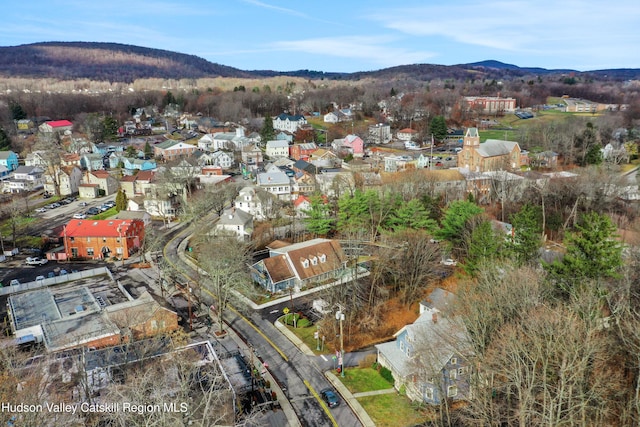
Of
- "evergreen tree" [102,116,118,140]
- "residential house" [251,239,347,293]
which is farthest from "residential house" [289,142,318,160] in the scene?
"residential house" [251,239,347,293]

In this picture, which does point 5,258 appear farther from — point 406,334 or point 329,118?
point 329,118

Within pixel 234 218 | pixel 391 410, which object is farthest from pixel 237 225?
pixel 391 410

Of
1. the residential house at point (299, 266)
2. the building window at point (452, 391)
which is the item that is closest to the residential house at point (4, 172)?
the residential house at point (299, 266)

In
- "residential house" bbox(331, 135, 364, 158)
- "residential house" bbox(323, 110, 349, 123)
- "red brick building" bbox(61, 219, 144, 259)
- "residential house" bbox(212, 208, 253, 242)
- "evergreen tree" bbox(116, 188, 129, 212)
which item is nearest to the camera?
"red brick building" bbox(61, 219, 144, 259)

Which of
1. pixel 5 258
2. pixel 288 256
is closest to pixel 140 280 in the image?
pixel 288 256

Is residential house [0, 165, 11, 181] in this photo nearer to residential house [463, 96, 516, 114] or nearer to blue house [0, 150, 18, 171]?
blue house [0, 150, 18, 171]
